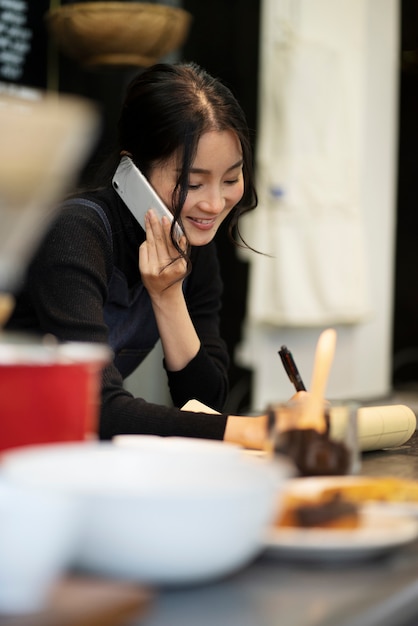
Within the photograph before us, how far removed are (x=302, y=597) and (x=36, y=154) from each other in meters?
0.34

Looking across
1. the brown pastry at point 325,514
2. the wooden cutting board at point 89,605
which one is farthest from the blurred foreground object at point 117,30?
the wooden cutting board at point 89,605

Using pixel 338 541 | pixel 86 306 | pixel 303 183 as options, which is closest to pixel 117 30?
pixel 303 183

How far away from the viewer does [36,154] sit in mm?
631


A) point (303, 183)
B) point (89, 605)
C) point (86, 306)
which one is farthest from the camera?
point (303, 183)

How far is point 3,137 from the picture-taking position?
2.04 feet

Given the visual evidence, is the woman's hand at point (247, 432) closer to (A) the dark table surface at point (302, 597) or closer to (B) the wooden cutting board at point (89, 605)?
(A) the dark table surface at point (302, 597)

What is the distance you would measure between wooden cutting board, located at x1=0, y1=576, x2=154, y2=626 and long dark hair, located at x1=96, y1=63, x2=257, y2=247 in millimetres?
1184

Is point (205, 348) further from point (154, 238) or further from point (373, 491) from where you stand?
point (373, 491)

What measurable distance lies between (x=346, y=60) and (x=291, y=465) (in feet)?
11.2

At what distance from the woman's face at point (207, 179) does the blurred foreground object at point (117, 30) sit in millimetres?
1231

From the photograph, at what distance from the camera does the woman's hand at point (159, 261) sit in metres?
1.76

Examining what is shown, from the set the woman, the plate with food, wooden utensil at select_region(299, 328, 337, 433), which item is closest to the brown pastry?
the plate with food

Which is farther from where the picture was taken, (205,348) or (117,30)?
(117,30)

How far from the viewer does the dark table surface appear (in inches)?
25.5
